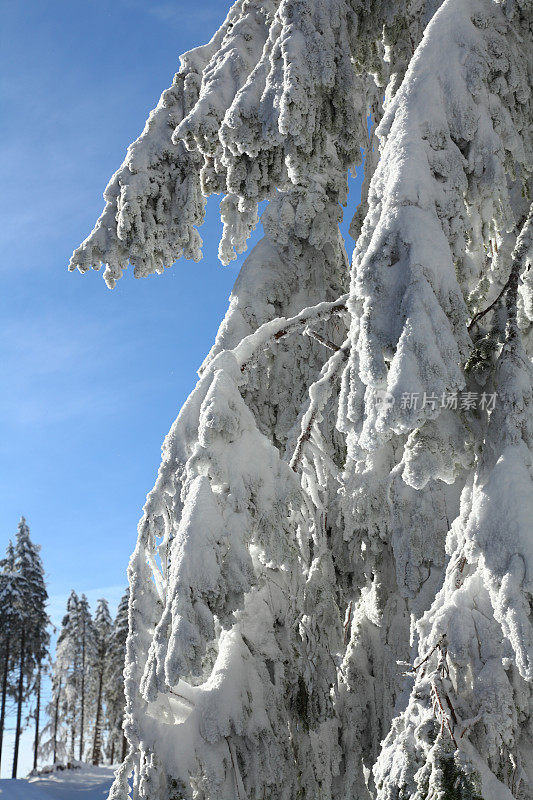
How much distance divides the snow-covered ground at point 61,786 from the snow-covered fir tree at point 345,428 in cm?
2415

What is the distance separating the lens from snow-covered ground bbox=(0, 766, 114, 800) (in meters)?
27.7

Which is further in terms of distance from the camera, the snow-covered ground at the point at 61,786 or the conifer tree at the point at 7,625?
the conifer tree at the point at 7,625

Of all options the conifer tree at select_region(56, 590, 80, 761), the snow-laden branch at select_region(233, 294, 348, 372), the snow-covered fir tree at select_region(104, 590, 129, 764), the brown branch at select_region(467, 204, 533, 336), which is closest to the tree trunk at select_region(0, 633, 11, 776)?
the snow-covered fir tree at select_region(104, 590, 129, 764)

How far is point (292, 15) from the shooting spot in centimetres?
546

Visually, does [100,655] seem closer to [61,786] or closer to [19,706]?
[19,706]

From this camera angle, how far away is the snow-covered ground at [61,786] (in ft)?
90.8

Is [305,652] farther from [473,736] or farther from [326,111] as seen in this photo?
[326,111]

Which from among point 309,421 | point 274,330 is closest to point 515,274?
point 274,330

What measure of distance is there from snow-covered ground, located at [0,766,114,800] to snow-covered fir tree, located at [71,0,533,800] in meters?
24.2

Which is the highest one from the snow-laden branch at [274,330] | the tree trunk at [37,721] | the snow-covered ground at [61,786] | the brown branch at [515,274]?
the snow-laden branch at [274,330]

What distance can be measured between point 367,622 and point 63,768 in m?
35.2

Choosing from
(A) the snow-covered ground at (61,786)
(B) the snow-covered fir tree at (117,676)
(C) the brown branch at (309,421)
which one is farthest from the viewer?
(B) the snow-covered fir tree at (117,676)

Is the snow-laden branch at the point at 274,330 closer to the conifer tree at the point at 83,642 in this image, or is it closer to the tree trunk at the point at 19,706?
the tree trunk at the point at 19,706

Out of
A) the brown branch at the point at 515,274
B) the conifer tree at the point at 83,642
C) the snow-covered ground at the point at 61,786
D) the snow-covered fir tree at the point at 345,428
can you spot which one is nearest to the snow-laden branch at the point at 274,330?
the snow-covered fir tree at the point at 345,428
